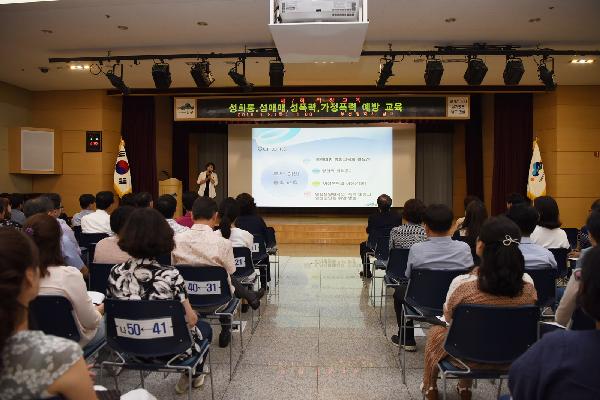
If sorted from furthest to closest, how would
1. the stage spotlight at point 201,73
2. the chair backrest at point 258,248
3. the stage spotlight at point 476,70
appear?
the stage spotlight at point 201,73 < the stage spotlight at point 476,70 < the chair backrest at point 258,248

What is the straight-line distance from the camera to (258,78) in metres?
8.23

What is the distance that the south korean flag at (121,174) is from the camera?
9148 mm

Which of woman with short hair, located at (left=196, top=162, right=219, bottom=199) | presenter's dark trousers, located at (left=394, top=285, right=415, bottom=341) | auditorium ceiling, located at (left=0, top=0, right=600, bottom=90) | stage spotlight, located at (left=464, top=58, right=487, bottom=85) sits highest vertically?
auditorium ceiling, located at (left=0, top=0, right=600, bottom=90)

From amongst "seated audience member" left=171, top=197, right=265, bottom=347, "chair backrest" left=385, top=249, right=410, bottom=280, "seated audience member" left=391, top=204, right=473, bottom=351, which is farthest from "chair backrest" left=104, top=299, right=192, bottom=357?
"chair backrest" left=385, top=249, right=410, bottom=280

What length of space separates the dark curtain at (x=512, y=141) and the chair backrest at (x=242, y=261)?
6.95 meters

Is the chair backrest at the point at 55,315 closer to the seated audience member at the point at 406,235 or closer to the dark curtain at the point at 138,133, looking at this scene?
the seated audience member at the point at 406,235

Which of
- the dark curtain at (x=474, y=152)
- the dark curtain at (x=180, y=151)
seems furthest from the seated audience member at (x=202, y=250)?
the dark curtain at (x=474, y=152)

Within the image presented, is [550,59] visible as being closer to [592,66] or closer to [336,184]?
[592,66]

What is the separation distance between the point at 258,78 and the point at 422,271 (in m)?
6.24

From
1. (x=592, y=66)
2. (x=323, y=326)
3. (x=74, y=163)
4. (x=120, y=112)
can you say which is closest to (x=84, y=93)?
(x=120, y=112)

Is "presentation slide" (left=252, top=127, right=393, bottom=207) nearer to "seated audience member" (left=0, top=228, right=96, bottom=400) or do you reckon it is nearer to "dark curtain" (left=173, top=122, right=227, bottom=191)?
"dark curtain" (left=173, top=122, right=227, bottom=191)

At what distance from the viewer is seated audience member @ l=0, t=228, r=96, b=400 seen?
1025mm

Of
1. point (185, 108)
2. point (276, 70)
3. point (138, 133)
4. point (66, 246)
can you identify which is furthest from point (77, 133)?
point (66, 246)

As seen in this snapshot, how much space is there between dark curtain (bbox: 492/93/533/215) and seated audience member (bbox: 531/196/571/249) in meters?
5.53
